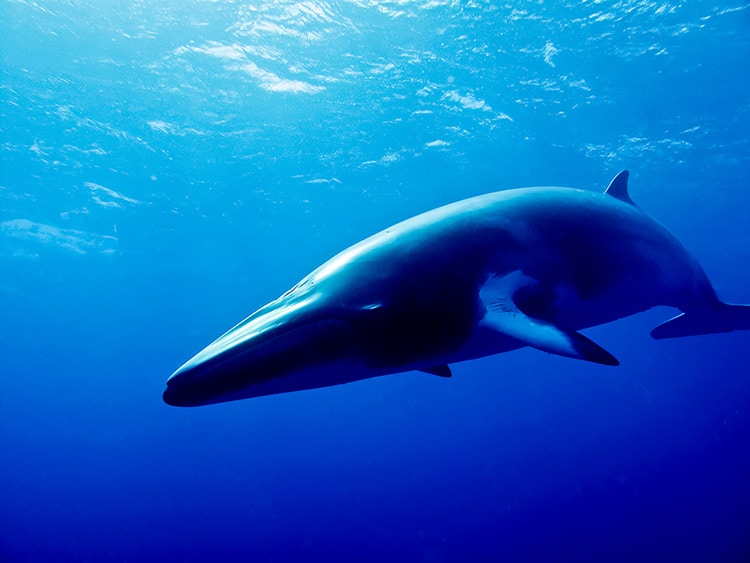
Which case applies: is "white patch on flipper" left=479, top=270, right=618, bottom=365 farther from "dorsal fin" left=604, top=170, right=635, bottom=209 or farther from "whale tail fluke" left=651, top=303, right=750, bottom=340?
"whale tail fluke" left=651, top=303, right=750, bottom=340

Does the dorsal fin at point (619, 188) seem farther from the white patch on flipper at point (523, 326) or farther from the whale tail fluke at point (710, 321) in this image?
the white patch on flipper at point (523, 326)

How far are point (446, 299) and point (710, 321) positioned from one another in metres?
4.52

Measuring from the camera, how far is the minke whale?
8.59 ft

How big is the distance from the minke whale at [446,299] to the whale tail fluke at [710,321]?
1.78m

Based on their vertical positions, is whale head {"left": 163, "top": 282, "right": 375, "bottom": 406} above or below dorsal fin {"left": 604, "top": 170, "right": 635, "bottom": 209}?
below

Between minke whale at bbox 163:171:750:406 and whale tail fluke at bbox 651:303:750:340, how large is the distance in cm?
178

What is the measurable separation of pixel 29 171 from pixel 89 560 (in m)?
29.9

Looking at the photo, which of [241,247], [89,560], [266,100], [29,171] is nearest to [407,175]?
[266,100]

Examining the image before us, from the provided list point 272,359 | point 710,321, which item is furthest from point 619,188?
point 272,359

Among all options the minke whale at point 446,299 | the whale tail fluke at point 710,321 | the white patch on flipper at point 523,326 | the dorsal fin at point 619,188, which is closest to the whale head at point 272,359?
the minke whale at point 446,299

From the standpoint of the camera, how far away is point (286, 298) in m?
3.19

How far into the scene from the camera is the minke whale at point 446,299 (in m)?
2.62

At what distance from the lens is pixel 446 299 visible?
120 inches

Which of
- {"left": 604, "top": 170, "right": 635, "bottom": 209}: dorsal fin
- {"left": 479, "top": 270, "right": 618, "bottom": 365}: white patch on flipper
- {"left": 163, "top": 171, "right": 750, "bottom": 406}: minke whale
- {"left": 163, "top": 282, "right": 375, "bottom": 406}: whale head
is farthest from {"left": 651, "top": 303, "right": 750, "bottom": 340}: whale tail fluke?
{"left": 163, "top": 282, "right": 375, "bottom": 406}: whale head
